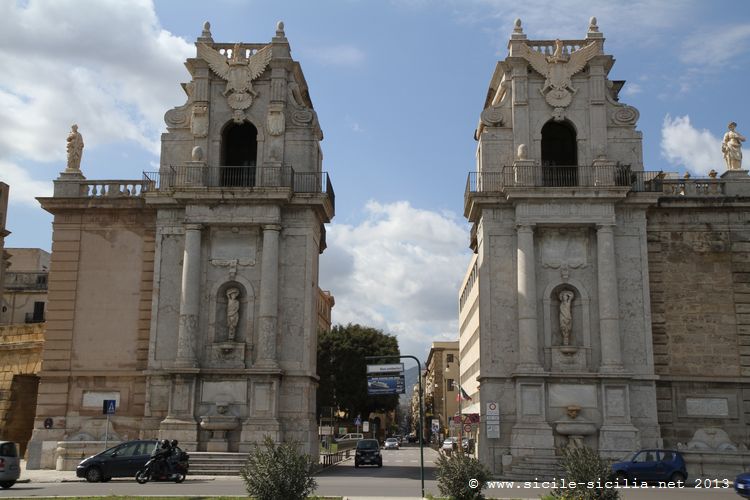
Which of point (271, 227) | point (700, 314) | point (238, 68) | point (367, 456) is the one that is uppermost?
point (238, 68)

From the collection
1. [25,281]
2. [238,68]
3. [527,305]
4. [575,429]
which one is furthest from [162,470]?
[25,281]

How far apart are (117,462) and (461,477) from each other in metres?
16.6

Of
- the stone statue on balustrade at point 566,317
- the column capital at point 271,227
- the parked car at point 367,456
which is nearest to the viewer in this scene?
the stone statue on balustrade at point 566,317

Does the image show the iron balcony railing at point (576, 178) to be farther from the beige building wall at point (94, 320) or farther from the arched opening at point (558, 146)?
the beige building wall at point (94, 320)

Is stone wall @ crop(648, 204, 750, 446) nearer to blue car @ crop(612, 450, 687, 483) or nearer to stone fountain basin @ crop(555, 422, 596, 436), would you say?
stone fountain basin @ crop(555, 422, 596, 436)

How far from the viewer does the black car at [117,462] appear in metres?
29.1

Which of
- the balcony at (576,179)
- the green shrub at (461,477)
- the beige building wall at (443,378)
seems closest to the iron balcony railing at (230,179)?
the balcony at (576,179)

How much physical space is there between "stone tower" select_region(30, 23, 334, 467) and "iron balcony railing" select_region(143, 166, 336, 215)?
0.23ft

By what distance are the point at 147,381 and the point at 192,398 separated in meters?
2.59

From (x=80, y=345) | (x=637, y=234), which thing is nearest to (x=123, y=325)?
(x=80, y=345)

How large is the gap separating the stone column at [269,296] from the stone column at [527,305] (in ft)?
34.8

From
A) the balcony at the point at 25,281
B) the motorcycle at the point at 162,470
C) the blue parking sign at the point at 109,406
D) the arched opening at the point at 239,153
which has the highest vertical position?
the arched opening at the point at 239,153

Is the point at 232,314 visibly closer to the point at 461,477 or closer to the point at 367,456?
the point at 367,456

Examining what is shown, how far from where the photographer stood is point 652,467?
1144 inches
